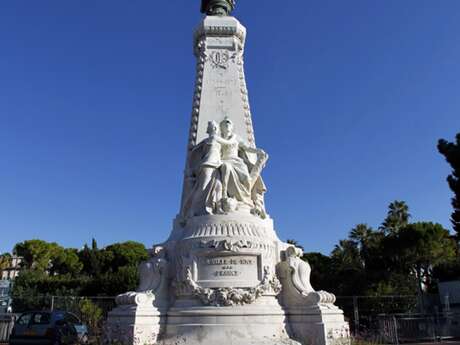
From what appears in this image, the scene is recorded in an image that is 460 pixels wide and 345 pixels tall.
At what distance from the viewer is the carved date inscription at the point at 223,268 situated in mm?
8562

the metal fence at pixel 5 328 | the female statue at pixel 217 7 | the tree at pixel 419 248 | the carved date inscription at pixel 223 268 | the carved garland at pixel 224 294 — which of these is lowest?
the metal fence at pixel 5 328

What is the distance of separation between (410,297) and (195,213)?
17559mm

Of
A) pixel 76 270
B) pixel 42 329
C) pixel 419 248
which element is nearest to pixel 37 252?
pixel 76 270

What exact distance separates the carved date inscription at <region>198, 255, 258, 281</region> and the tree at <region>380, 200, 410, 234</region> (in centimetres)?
3390

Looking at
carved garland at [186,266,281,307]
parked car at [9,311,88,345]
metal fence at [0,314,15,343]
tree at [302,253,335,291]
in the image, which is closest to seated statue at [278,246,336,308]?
carved garland at [186,266,281,307]

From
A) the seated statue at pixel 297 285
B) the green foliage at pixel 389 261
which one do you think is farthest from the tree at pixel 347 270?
the seated statue at pixel 297 285

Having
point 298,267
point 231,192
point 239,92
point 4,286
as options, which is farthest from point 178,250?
point 4,286

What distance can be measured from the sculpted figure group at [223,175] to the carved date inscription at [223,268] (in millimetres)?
1184

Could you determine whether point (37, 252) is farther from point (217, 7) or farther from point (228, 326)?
point (228, 326)

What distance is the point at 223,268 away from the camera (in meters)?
8.58

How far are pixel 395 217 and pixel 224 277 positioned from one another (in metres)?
36.0

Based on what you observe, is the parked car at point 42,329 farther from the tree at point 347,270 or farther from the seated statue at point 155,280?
the tree at point 347,270

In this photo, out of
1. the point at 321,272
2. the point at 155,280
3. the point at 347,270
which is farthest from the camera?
the point at 321,272

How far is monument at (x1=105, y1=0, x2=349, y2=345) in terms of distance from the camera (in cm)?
805
